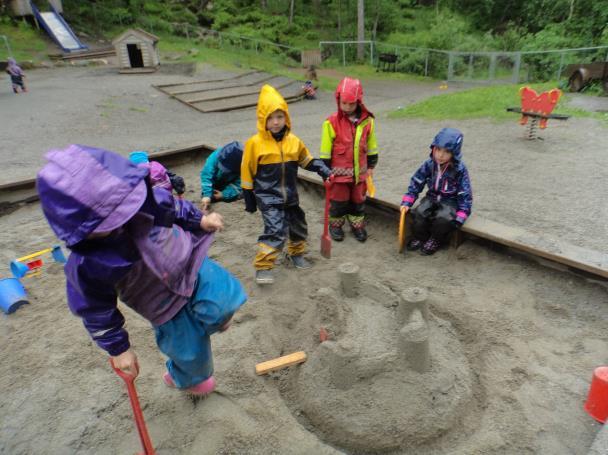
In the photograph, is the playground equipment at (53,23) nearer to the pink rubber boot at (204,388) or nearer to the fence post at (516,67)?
the fence post at (516,67)

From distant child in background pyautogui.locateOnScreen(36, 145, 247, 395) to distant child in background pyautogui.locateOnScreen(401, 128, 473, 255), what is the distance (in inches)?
79.7

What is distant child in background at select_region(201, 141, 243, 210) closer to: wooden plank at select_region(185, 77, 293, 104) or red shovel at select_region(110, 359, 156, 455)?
red shovel at select_region(110, 359, 156, 455)

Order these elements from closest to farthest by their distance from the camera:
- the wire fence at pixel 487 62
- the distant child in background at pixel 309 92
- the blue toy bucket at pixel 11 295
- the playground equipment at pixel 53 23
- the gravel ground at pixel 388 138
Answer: the blue toy bucket at pixel 11 295
the gravel ground at pixel 388 138
the distant child in background at pixel 309 92
the wire fence at pixel 487 62
the playground equipment at pixel 53 23

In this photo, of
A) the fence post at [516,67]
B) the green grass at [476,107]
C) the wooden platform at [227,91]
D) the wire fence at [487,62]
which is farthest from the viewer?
the fence post at [516,67]

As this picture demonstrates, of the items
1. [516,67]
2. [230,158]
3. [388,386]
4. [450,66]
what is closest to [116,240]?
[388,386]

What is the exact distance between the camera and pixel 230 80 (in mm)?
13844

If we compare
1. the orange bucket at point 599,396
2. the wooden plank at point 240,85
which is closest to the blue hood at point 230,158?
the orange bucket at point 599,396

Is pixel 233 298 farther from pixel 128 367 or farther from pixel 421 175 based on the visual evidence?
pixel 421 175

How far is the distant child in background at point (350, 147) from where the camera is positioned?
3576 millimetres

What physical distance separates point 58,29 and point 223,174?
2075 cm

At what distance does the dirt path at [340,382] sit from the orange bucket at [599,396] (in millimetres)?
52

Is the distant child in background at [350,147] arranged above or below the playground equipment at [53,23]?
below

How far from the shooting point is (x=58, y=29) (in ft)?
64.6

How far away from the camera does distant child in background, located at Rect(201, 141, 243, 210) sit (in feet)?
12.4
